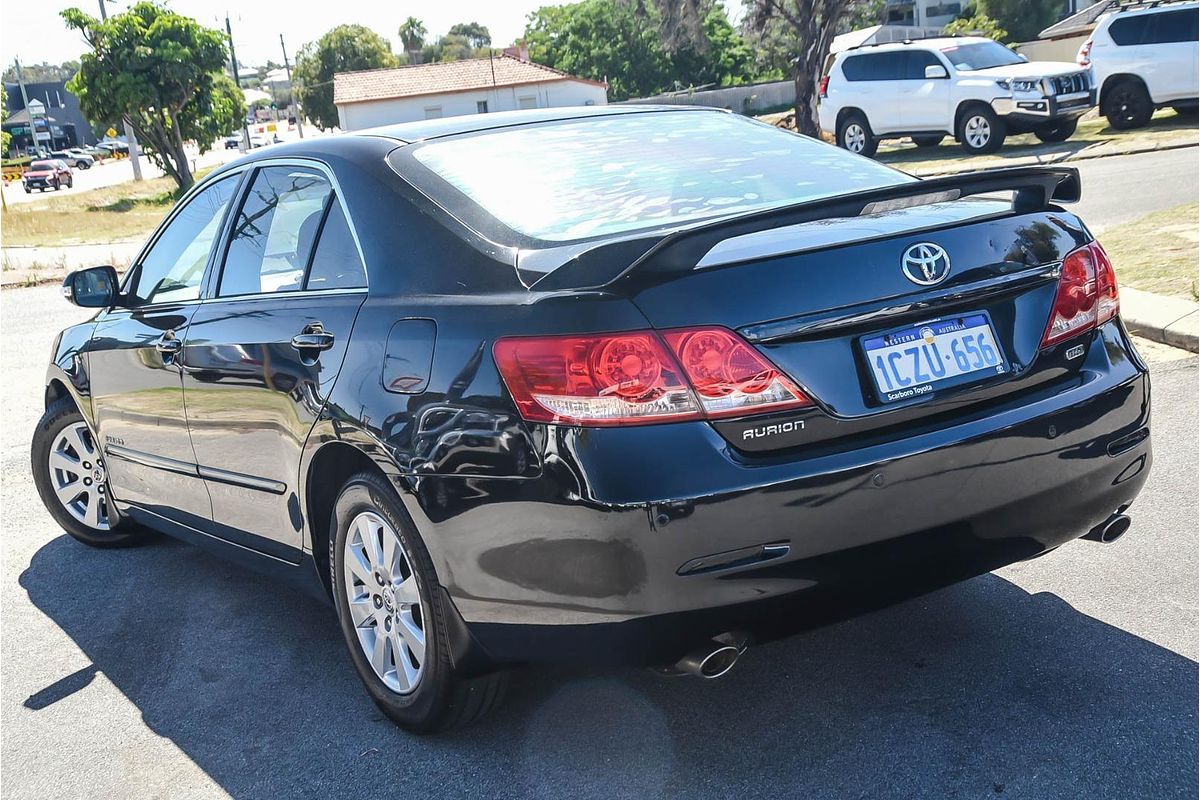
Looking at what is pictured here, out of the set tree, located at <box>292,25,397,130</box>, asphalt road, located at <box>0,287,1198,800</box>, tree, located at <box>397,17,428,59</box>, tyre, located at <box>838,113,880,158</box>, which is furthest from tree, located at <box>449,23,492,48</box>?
asphalt road, located at <box>0,287,1198,800</box>

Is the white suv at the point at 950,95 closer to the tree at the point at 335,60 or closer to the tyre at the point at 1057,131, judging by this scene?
the tyre at the point at 1057,131

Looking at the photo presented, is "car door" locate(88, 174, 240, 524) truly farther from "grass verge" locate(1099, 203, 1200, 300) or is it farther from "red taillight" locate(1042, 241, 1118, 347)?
"grass verge" locate(1099, 203, 1200, 300)

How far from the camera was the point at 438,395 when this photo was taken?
3.04m

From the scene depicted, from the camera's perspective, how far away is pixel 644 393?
2715 millimetres

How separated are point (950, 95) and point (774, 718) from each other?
62.6 feet

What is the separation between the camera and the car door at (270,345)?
11.7 ft

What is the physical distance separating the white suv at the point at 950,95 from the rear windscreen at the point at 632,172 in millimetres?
16944

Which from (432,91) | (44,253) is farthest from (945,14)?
(44,253)

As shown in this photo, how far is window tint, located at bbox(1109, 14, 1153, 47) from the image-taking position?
21062 millimetres

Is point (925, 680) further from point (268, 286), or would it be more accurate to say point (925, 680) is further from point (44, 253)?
point (44, 253)

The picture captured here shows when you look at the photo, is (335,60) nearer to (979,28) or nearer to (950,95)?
(979,28)

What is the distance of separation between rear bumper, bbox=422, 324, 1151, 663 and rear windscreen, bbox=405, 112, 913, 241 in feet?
2.53

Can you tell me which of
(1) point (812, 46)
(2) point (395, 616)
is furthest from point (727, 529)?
(1) point (812, 46)

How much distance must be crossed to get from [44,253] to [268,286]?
22.7m
